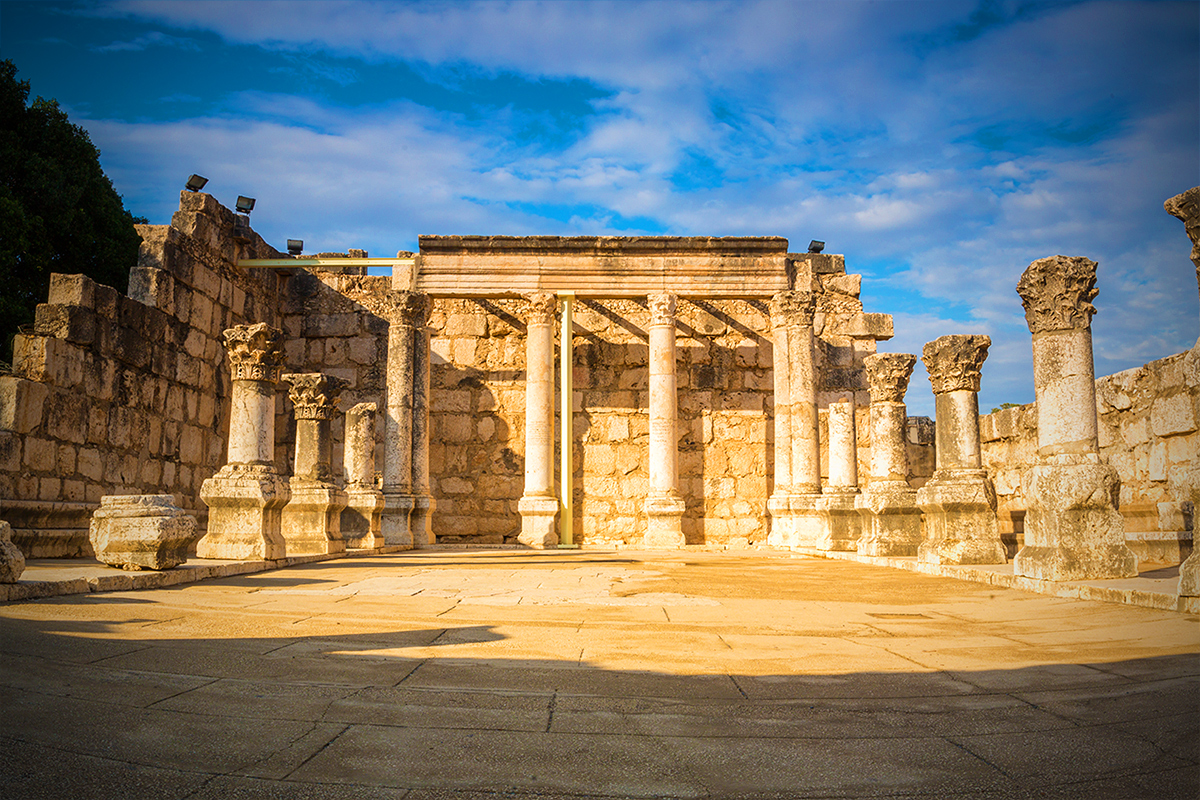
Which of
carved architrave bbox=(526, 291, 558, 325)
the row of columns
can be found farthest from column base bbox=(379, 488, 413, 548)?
carved architrave bbox=(526, 291, 558, 325)

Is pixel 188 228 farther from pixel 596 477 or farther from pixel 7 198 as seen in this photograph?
pixel 596 477

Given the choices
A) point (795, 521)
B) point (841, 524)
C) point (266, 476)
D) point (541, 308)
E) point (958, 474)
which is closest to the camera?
point (958, 474)

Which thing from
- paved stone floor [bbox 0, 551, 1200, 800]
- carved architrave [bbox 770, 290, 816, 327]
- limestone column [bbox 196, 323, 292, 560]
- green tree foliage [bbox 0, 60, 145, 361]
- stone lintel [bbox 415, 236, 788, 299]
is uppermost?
green tree foliage [bbox 0, 60, 145, 361]

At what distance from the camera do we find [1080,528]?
7.70 m

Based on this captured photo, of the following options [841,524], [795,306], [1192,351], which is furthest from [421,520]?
[1192,351]

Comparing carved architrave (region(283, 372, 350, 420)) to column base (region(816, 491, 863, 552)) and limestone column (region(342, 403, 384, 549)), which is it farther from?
column base (region(816, 491, 863, 552))

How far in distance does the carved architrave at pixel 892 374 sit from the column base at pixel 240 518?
28.5ft

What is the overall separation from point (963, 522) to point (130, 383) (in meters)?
12.2

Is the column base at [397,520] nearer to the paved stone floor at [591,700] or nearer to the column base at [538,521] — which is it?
the column base at [538,521]

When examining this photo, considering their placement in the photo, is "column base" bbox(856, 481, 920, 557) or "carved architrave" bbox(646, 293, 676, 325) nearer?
"column base" bbox(856, 481, 920, 557)

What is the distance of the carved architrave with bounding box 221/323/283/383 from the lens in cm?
1112

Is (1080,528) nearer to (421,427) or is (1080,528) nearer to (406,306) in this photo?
(421,427)

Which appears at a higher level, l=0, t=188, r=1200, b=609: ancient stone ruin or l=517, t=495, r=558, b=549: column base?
l=0, t=188, r=1200, b=609: ancient stone ruin

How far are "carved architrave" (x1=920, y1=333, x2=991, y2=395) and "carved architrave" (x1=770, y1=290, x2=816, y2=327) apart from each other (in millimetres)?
6540
